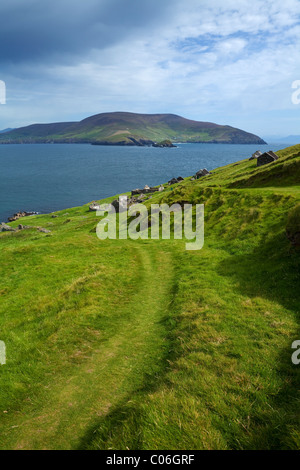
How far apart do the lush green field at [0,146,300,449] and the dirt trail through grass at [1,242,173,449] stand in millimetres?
56

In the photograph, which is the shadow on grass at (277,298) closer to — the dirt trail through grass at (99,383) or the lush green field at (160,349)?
the lush green field at (160,349)

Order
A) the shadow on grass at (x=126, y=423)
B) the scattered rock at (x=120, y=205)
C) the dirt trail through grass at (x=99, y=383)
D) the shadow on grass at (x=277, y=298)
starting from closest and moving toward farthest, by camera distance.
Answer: the shadow on grass at (x=277, y=298), the shadow on grass at (x=126, y=423), the dirt trail through grass at (x=99, y=383), the scattered rock at (x=120, y=205)

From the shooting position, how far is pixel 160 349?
14484mm

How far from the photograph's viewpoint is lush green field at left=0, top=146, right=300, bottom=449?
8750mm

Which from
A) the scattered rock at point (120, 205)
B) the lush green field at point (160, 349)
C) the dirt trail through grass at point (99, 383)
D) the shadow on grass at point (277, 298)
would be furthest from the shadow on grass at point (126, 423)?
the scattered rock at point (120, 205)

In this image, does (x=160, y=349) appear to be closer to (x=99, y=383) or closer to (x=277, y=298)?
(x=99, y=383)

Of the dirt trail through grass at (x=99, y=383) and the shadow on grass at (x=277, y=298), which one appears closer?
the shadow on grass at (x=277, y=298)

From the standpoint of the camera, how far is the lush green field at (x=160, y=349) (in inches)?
344

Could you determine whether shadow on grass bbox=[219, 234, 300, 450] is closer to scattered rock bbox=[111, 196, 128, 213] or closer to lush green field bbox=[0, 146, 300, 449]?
lush green field bbox=[0, 146, 300, 449]

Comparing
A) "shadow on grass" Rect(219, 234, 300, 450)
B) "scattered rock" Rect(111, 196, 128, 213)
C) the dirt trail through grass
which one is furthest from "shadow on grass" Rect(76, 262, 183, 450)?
"scattered rock" Rect(111, 196, 128, 213)

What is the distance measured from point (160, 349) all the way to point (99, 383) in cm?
379

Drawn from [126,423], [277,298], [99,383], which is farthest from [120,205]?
[126,423]

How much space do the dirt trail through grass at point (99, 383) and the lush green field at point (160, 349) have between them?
0.18ft
